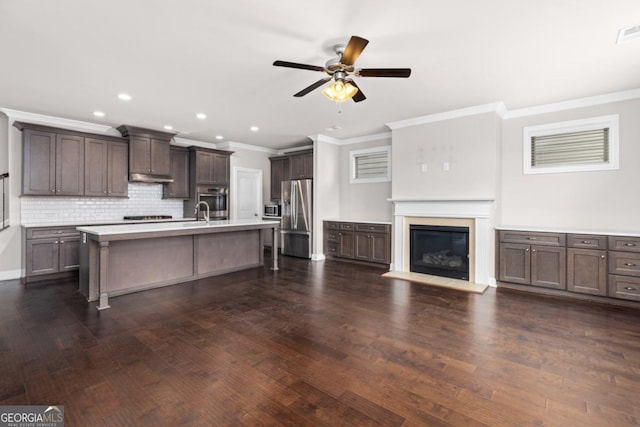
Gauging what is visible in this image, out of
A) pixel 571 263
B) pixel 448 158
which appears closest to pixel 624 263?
pixel 571 263

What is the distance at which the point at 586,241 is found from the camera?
3.89 metres

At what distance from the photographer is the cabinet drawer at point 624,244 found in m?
3.61

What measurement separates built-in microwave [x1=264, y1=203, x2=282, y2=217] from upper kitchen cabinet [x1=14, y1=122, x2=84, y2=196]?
3827mm

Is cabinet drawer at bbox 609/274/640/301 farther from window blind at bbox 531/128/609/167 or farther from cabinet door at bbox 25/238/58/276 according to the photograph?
cabinet door at bbox 25/238/58/276

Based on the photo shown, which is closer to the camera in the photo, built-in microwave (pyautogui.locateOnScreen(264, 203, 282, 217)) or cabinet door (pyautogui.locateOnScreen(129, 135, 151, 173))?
cabinet door (pyautogui.locateOnScreen(129, 135, 151, 173))

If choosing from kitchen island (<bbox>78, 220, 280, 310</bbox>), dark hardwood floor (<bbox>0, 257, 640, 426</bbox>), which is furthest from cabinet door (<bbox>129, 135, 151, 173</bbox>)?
dark hardwood floor (<bbox>0, 257, 640, 426</bbox>)

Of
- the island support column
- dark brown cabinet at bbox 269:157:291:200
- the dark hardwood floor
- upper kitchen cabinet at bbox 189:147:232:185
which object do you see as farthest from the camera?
dark brown cabinet at bbox 269:157:291:200

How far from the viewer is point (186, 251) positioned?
472 centimetres

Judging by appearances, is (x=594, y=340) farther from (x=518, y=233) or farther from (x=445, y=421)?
(x=445, y=421)

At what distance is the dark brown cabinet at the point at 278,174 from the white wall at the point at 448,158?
10.1 ft

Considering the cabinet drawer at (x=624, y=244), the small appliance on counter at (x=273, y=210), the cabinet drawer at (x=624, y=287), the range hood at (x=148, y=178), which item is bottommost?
the cabinet drawer at (x=624, y=287)

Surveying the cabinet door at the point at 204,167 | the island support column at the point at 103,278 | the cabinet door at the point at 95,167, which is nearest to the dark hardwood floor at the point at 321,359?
the island support column at the point at 103,278

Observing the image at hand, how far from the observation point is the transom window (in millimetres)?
4133

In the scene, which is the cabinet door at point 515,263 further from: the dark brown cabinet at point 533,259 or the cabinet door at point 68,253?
the cabinet door at point 68,253
